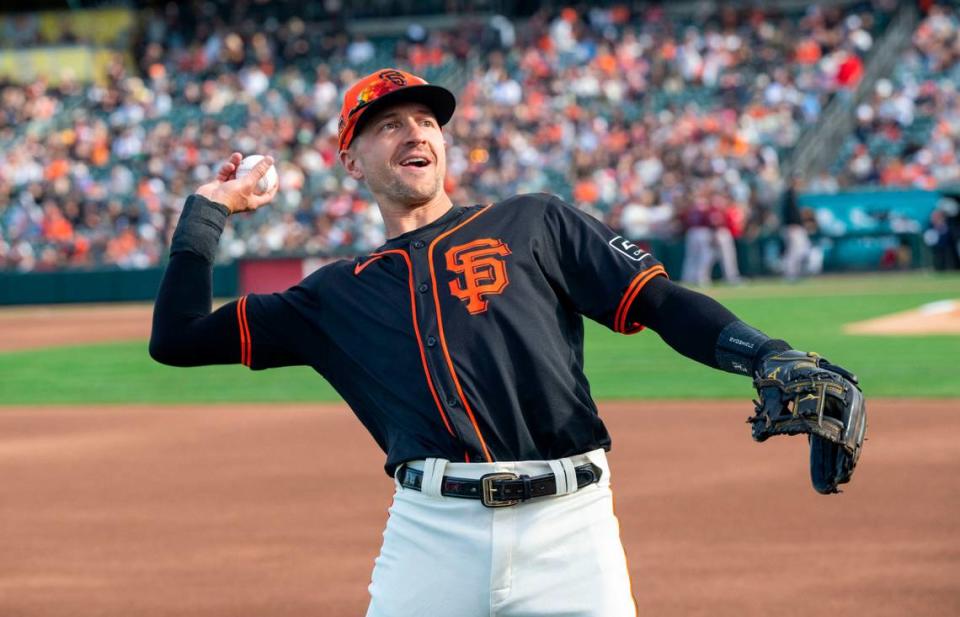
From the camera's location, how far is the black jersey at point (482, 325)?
3.03 meters

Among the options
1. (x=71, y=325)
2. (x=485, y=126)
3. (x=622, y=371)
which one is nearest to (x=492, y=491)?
(x=622, y=371)

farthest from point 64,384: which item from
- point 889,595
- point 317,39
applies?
point 317,39

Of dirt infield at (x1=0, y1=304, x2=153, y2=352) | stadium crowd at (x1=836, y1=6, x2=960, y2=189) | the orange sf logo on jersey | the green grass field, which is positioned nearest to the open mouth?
the orange sf logo on jersey

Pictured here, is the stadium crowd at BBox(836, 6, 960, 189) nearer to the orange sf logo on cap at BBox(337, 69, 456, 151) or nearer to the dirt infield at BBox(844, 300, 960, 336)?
the dirt infield at BBox(844, 300, 960, 336)

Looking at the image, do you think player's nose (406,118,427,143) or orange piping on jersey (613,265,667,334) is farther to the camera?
player's nose (406,118,427,143)

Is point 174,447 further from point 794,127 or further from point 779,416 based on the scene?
point 794,127

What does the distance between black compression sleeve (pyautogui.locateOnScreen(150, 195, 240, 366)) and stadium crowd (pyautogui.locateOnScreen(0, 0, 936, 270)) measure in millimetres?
22154

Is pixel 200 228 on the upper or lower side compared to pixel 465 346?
upper

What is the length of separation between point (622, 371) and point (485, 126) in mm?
16311

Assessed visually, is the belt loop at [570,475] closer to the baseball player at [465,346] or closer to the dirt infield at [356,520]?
the baseball player at [465,346]

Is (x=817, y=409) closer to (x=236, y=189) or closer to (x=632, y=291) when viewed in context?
(x=632, y=291)

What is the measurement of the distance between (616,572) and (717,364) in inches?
20.0

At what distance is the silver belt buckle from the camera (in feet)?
9.63

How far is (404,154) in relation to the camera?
10.8ft
